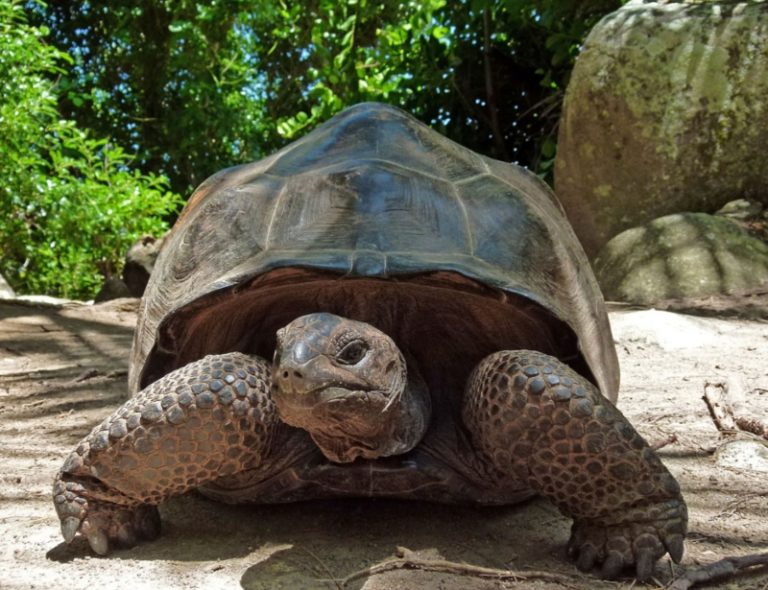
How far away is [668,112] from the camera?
709 cm

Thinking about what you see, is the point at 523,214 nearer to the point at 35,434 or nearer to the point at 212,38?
the point at 35,434

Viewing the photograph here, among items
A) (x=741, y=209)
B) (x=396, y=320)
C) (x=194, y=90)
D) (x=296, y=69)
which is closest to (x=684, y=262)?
(x=741, y=209)

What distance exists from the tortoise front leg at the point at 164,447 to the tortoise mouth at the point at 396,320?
25cm

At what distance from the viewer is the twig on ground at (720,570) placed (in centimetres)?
169

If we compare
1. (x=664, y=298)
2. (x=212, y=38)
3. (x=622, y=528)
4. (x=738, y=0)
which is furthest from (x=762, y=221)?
(x=212, y=38)

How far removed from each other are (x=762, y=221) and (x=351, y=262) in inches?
218

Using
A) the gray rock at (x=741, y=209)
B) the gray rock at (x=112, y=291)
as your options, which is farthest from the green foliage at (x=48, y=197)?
the gray rock at (x=741, y=209)

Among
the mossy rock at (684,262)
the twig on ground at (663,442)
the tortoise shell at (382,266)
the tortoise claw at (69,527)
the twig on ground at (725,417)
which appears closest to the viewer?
the tortoise claw at (69,527)

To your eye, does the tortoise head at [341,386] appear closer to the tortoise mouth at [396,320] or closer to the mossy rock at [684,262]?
the tortoise mouth at [396,320]

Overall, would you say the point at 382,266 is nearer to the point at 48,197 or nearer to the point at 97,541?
the point at 97,541

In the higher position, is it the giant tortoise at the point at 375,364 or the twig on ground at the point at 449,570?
the giant tortoise at the point at 375,364

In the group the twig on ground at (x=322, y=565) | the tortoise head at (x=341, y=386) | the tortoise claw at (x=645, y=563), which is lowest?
the twig on ground at (x=322, y=565)

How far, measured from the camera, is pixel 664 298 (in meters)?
5.99

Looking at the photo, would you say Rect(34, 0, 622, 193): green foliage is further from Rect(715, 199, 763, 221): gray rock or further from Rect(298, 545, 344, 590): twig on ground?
Rect(298, 545, 344, 590): twig on ground
